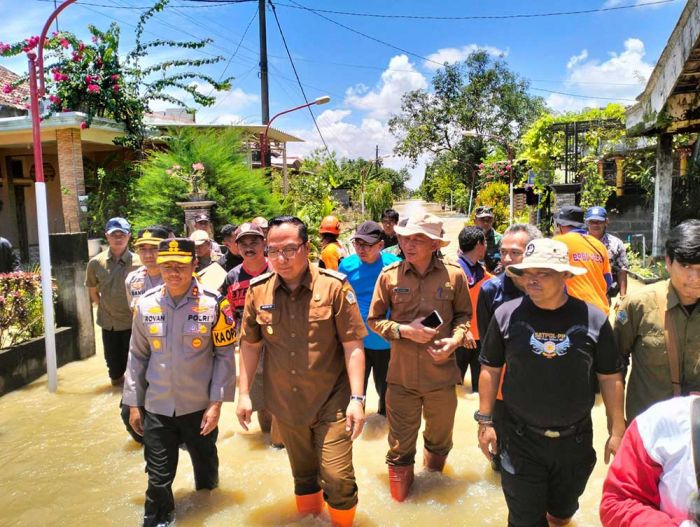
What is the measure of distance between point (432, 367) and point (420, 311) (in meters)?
0.36

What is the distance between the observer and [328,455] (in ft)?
9.89

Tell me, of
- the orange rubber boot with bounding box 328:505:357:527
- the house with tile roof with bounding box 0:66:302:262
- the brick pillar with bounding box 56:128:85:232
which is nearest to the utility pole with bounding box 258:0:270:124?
the house with tile roof with bounding box 0:66:302:262

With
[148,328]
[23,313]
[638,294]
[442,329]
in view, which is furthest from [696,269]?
[23,313]

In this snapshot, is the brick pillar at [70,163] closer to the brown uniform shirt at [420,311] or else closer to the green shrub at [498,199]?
the brown uniform shirt at [420,311]

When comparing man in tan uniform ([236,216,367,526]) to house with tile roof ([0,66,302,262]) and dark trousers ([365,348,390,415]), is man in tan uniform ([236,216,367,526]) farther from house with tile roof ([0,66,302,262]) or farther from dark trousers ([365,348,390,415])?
house with tile roof ([0,66,302,262])

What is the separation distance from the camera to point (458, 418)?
5066 mm

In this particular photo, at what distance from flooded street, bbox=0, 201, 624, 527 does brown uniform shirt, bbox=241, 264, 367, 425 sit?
0.87 metres

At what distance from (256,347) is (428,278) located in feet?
3.89

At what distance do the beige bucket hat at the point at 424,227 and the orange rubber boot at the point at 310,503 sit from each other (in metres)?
1.71

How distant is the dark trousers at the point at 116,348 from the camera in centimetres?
553

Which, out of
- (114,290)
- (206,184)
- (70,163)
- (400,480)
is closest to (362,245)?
(400,480)

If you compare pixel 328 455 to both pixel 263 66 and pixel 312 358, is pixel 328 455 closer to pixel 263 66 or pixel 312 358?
pixel 312 358

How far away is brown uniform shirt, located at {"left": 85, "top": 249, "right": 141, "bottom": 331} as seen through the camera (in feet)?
17.9

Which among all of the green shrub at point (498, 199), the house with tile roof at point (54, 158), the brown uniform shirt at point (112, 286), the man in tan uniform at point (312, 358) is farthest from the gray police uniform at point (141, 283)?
the green shrub at point (498, 199)
